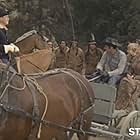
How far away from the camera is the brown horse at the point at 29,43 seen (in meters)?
8.57

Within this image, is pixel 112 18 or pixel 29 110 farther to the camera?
pixel 112 18

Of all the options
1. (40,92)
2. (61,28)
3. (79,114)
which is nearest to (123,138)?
(79,114)

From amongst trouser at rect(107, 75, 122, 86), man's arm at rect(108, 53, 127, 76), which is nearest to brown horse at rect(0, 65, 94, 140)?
trouser at rect(107, 75, 122, 86)

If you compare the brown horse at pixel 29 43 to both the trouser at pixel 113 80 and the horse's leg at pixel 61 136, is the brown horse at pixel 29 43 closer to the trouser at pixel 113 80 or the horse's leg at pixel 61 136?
the trouser at pixel 113 80

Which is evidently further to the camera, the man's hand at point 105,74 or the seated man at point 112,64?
the seated man at point 112,64

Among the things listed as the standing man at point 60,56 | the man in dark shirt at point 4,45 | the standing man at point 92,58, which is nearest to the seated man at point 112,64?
the standing man at point 92,58

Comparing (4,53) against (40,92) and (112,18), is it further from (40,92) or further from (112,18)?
(112,18)

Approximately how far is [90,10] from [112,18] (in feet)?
4.15

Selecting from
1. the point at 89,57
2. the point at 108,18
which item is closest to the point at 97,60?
the point at 89,57

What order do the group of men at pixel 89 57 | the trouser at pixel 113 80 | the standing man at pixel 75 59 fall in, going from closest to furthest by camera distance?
1. the group of men at pixel 89 57
2. the trouser at pixel 113 80
3. the standing man at pixel 75 59

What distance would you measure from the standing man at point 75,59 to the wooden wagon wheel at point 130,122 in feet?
12.4

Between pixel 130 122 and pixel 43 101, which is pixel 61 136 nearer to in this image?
pixel 43 101

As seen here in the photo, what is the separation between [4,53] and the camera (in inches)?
277

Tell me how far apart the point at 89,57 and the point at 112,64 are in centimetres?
235
